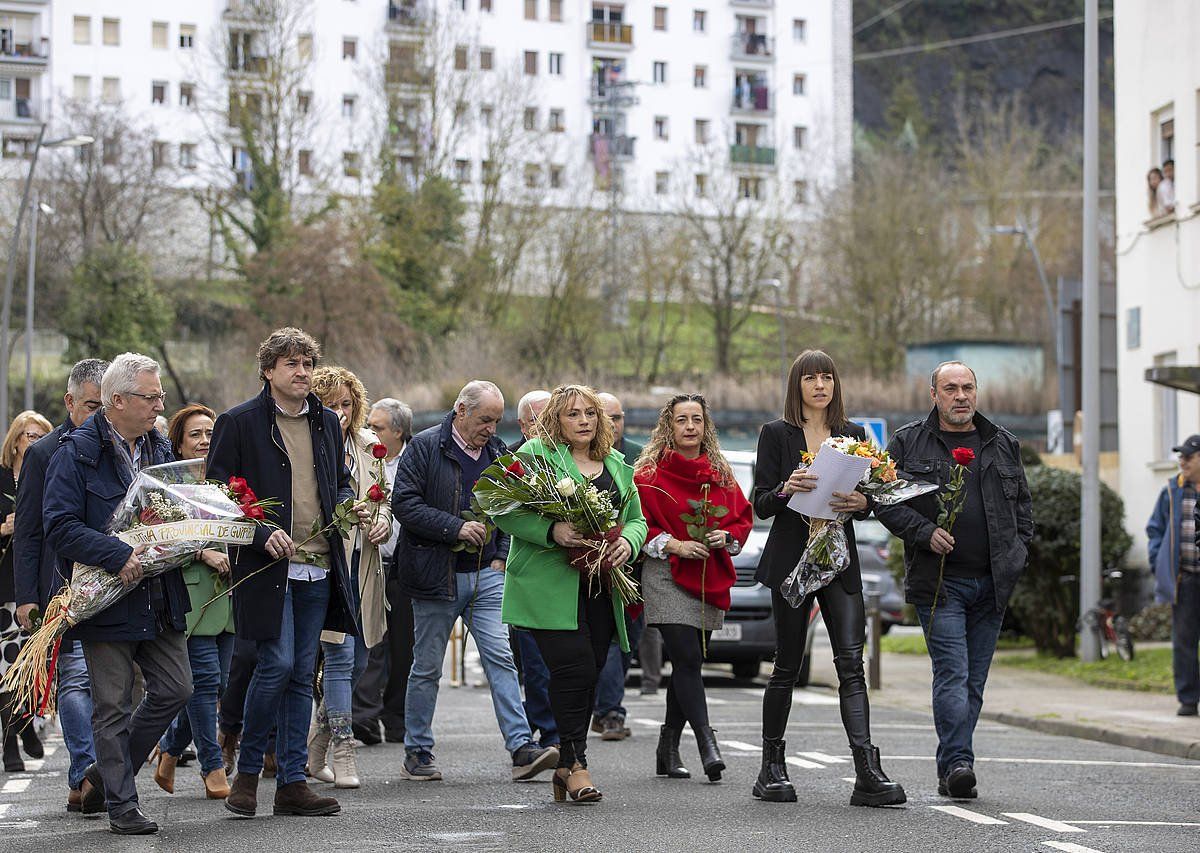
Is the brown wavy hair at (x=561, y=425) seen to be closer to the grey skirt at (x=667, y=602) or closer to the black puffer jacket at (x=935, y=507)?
the grey skirt at (x=667, y=602)

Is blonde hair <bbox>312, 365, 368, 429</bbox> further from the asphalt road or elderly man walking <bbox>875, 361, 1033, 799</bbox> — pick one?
elderly man walking <bbox>875, 361, 1033, 799</bbox>

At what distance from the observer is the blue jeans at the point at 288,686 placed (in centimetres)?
867

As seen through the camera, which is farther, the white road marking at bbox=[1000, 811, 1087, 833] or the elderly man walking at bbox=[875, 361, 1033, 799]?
the elderly man walking at bbox=[875, 361, 1033, 799]

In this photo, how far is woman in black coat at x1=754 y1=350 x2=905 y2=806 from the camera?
916 cm

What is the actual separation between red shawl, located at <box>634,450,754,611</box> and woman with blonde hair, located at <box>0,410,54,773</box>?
11.3 feet

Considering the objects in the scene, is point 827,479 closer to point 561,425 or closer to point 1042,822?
point 561,425

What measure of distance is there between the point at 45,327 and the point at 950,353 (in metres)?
27.5

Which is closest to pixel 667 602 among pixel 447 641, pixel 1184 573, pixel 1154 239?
pixel 447 641

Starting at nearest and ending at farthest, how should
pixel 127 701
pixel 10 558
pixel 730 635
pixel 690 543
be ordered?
pixel 127 701
pixel 690 543
pixel 10 558
pixel 730 635

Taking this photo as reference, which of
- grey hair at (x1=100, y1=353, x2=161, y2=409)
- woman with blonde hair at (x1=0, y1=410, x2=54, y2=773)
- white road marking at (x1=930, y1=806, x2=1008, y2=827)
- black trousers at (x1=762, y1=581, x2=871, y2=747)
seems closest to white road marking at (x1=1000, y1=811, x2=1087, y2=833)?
white road marking at (x1=930, y1=806, x2=1008, y2=827)

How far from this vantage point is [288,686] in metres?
8.88

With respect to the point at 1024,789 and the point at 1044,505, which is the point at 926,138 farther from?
the point at 1024,789

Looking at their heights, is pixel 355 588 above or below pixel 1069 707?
above

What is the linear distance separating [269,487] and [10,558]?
3411mm
